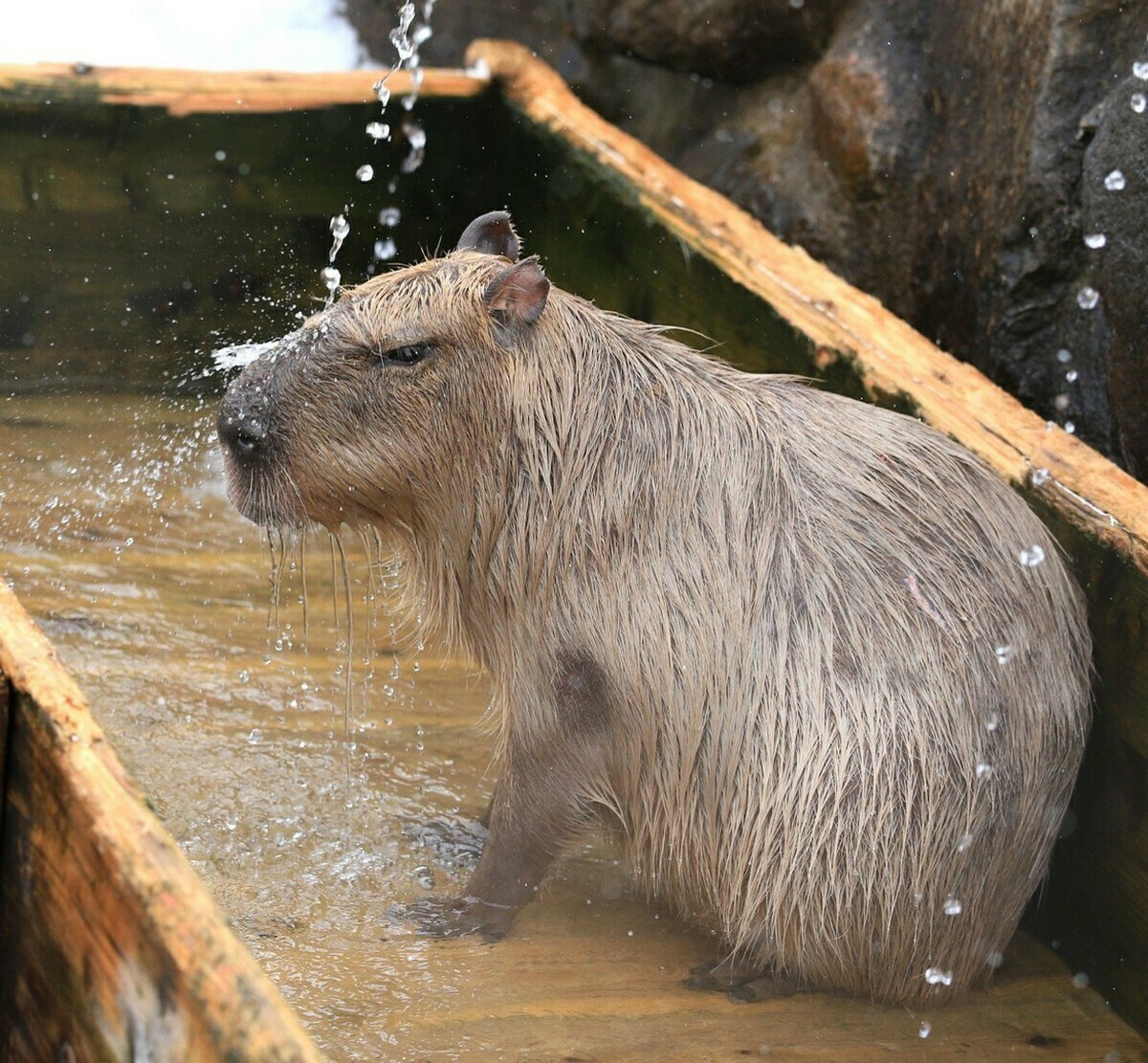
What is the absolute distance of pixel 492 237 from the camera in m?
2.70

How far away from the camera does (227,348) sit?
4227 mm

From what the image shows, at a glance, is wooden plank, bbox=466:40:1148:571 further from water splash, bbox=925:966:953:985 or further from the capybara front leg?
the capybara front leg

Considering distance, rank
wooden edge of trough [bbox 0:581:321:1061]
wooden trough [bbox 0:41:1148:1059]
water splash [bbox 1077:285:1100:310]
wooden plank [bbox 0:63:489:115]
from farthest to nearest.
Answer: wooden plank [bbox 0:63:489:115] → water splash [bbox 1077:285:1100:310] → wooden trough [bbox 0:41:1148:1059] → wooden edge of trough [bbox 0:581:321:1061]

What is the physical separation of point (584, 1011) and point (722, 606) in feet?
2.30

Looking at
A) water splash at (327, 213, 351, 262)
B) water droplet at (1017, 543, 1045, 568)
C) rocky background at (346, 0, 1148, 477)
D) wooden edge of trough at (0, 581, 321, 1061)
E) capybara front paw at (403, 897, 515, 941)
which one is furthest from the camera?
water splash at (327, 213, 351, 262)

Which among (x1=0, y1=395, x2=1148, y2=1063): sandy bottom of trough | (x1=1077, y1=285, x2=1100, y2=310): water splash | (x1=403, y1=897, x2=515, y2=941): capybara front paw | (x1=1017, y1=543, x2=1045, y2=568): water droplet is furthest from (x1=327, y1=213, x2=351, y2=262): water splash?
(x1=1017, y1=543, x2=1045, y2=568): water droplet

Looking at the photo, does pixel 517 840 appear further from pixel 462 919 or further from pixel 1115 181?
pixel 1115 181

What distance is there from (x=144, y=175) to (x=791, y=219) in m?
1.99

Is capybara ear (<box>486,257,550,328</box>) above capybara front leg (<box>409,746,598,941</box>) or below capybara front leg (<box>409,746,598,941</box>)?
above

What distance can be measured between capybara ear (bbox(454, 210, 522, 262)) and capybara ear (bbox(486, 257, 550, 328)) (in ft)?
0.92

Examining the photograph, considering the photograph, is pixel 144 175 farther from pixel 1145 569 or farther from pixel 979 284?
pixel 1145 569

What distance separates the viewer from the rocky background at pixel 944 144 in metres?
3.17

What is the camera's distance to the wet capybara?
2.36 metres

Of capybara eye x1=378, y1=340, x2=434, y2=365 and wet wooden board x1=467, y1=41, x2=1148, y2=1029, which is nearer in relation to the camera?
capybara eye x1=378, y1=340, x2=434, y2=365
